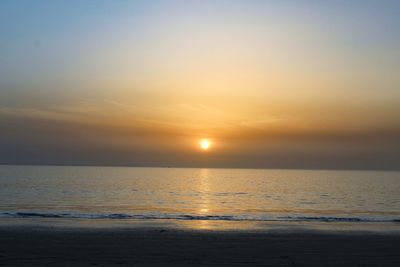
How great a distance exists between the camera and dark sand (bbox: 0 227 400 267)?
13664mm

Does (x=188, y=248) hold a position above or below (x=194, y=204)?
above

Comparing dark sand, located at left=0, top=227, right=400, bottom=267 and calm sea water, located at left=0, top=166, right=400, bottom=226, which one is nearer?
dark sand, located at left=0, top=227, right=400, bottom=267

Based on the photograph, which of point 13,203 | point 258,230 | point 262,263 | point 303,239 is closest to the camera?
point 262,263

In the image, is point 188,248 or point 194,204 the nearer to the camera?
point 188,248

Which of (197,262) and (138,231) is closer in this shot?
(197,262)

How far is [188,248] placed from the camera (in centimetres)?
A: 1611

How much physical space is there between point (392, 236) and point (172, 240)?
1097 centimetres

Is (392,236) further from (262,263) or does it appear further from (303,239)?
(262,263)

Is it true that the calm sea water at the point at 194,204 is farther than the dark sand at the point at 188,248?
Yes

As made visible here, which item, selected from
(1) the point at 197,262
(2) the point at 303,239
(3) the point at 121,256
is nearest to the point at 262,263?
(1) the point at 197,262

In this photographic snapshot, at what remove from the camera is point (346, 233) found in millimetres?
21828

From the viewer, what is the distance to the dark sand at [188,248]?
13664mm

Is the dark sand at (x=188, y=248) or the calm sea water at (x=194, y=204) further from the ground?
the dark sand at (x=188, y=248)

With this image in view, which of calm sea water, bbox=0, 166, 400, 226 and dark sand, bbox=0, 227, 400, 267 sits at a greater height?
dark sand, bbox=0, 227, 400, 267
